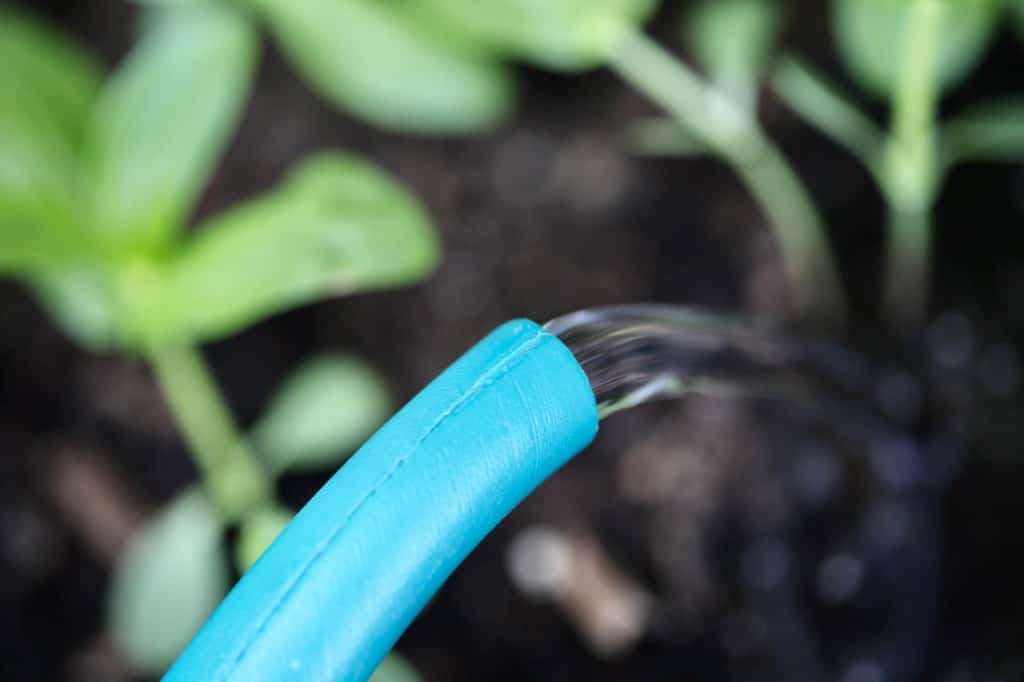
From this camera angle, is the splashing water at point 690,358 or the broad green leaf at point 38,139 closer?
the splashing water at point 690,358

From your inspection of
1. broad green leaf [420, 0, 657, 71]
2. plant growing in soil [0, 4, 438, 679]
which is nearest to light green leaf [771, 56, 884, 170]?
broad green leaf [420, 0, 657, 71]

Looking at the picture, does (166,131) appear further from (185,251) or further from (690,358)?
(690,358)

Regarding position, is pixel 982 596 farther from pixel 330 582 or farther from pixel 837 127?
pixel 330 582

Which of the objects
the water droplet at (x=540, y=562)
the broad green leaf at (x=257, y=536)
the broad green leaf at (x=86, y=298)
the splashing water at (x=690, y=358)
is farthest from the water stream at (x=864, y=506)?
the broad green leaf at (x=86, y=298)

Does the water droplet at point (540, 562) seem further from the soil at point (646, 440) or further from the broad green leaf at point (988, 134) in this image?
the broad green leaf at point (988, 134)

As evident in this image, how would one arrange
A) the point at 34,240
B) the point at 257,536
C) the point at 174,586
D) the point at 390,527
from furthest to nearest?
the point at 174,586
the point at 34,240
the point at 257,536
the point at 390,527

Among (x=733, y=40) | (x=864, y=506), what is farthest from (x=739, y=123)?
(x=864, y=506)

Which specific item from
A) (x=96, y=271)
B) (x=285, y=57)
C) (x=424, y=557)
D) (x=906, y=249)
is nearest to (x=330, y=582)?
(x=424, y=557)
